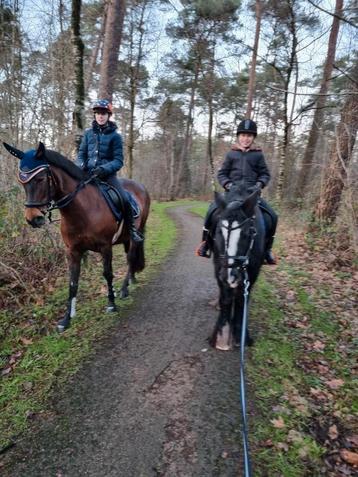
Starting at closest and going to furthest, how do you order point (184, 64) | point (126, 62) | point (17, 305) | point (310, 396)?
point (310, 396) < point (17, 305) < point (126, 62) < point (184, 64)

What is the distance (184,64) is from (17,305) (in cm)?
2215

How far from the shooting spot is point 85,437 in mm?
2955

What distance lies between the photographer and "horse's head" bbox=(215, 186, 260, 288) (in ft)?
11.1

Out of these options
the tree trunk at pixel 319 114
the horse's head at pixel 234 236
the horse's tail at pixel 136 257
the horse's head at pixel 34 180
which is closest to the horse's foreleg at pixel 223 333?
the horse's head at pixel 234 236

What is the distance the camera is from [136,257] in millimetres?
6574

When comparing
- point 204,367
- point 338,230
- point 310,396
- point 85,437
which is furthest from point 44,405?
point 338,230

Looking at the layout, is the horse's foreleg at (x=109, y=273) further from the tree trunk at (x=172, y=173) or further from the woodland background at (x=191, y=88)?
the tree trunk at (x=172, y=173)

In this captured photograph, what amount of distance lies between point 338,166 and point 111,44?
22.5 feet

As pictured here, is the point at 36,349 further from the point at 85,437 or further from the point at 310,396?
the point at 310,396

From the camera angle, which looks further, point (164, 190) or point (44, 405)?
point (164, 190)

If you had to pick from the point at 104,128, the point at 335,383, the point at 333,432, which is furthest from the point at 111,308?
the point at 333,432

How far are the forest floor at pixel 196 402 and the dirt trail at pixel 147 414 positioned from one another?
0.03 feet

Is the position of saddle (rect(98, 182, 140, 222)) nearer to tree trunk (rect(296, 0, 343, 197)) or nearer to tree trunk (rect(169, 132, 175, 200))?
tree trunk (rect(296, 0, 343, 197))

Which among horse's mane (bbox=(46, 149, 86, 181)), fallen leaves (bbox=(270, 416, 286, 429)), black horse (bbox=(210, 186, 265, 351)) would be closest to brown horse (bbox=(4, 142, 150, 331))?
horse's mane (bbox=(46, 149, 86, 181))
